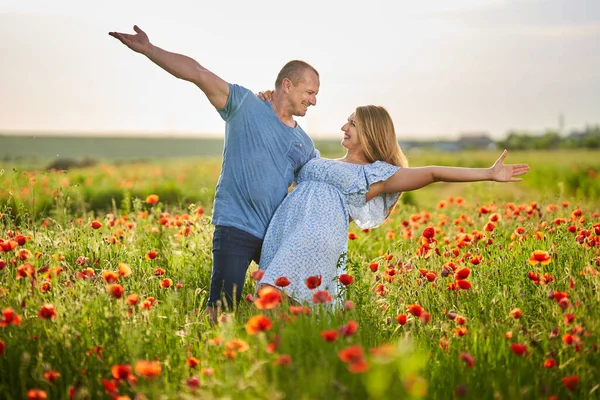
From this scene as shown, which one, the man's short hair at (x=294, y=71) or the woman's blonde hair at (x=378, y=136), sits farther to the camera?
the woman's blonde hair at (x=378, y=136)

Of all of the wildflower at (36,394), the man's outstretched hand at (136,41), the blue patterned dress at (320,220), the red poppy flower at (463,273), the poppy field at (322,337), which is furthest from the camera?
the blue patterned dress at (320,220)

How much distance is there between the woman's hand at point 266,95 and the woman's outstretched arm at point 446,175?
40.0 inches

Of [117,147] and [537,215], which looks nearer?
[537,215]

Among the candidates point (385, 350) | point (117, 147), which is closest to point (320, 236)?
point (385, 350)

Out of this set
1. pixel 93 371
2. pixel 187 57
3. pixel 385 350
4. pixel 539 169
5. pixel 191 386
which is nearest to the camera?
pixel 385 350

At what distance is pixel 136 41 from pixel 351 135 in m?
1.73

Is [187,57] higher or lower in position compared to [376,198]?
higher

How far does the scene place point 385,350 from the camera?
205 centimetres

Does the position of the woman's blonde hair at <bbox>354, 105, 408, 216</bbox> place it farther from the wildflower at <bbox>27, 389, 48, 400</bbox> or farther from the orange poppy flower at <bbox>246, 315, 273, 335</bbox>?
the wildflower at <bbox>27, 389, 48, 400</bbox>

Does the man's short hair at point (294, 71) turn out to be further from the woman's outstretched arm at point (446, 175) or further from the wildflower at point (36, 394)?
the wildflower at point (36, 394)

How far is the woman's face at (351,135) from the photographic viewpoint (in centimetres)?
488

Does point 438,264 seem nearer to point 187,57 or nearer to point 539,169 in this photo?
point 187,57

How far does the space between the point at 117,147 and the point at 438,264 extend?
97.4 meters

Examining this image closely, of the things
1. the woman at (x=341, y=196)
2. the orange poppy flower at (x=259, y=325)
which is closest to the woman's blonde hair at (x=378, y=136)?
the woman at (x=341, y=196)
